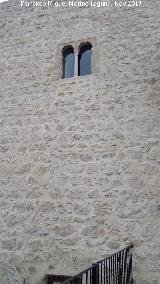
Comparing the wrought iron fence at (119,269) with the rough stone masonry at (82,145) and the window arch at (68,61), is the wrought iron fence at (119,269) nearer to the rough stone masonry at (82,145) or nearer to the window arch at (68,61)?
the rough stone masonry at (82,145)

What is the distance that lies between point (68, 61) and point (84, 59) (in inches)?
12.2

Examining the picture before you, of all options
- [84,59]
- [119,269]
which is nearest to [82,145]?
[84,59]

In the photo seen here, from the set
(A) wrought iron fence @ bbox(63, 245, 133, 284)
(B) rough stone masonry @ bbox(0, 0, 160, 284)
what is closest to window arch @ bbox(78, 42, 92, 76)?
(B) rough stone masonry @ bbox(0, 0, 160, 284)

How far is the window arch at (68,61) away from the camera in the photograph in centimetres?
623

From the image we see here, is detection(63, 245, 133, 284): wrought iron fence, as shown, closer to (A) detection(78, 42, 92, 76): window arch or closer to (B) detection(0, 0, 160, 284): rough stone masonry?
(B) detection(0, 0, 160, 284): rough stone masonry

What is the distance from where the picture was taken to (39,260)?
5.36 metres

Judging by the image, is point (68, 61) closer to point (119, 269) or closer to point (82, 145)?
point (82, 145)

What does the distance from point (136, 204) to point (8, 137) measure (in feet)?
8.43

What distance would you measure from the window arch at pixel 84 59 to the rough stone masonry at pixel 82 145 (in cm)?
13

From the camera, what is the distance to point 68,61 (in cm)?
633

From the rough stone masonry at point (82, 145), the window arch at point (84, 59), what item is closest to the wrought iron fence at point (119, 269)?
the rough stone masonry at point (82, 145)

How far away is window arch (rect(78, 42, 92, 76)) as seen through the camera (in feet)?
20.1

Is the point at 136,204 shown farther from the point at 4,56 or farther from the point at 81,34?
the point at 4,56

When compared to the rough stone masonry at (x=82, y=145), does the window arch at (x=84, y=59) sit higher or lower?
higher
